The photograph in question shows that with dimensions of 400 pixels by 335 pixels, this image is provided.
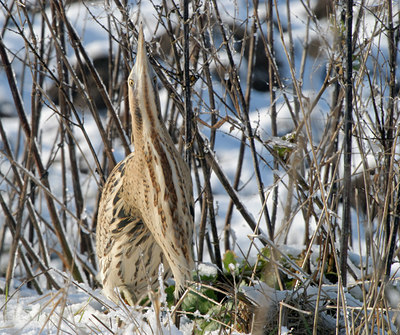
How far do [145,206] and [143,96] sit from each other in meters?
0.37

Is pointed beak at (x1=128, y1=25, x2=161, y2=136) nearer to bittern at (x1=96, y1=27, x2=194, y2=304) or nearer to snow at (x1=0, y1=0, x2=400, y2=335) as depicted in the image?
bittern at (x1=96, y1=27, x2=194, y2=304)

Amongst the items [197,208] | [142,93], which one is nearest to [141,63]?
[142,93]

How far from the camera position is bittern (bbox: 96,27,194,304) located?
1497mm

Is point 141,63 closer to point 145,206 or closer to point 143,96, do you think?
point 143,96

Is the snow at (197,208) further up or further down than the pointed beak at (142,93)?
further down

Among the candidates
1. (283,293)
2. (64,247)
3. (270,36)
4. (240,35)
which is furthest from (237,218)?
Result: (283,293)

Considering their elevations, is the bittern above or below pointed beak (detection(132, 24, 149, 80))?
below

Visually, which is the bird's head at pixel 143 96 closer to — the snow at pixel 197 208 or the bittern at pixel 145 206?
the bittern at pixel 145 206

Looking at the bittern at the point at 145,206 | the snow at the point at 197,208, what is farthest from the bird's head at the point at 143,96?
the snow at the point at 197,208

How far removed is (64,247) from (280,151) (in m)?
1.13

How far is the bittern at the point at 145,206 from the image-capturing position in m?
1.50

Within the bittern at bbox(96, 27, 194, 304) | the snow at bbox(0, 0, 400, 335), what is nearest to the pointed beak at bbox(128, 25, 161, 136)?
the bittern at bbox(96, 27, 194, 304)

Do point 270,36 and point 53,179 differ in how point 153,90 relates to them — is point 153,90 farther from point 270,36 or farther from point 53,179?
point 53,179

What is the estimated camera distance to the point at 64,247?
95.0 inches
